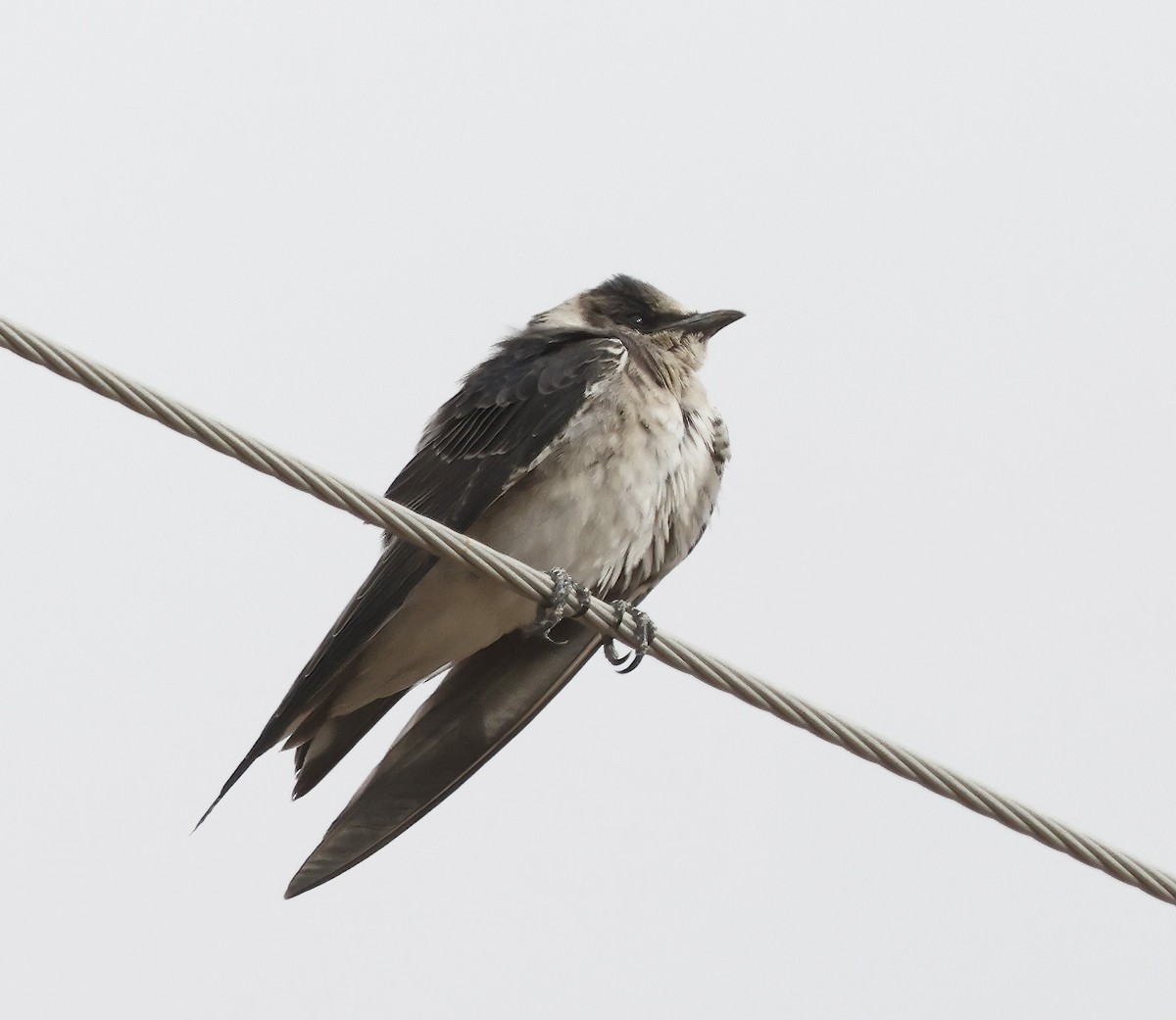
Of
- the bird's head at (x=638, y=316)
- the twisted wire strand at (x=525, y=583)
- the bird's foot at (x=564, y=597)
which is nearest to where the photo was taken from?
the twisted wire strand at (x=525, y=583)

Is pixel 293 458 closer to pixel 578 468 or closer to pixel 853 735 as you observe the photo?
pixel 853 735

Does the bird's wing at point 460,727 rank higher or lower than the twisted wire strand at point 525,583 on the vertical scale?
higher

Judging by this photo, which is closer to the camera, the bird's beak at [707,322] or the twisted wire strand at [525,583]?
the twisted wire strand at [525,583]

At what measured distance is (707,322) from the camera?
795 centimetres

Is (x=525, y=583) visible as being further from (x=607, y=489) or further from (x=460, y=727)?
(x=460, y=727)

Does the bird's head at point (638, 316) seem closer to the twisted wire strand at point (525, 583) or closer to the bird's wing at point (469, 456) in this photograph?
the bird's wing at point (469, 456)

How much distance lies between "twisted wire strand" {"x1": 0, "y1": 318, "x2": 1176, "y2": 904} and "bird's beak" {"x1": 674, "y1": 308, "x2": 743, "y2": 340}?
273cm

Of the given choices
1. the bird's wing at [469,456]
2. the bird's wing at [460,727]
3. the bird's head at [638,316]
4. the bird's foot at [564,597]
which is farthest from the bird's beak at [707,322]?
the bird's foot at [564,597]

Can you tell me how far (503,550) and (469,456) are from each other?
0.37 meters

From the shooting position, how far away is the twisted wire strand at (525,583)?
4355mm

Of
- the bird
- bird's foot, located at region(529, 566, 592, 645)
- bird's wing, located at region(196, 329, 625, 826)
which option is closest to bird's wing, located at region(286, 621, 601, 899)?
the bird

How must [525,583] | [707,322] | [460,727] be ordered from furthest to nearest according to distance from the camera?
[707,322]
[460,727]
[525,583]

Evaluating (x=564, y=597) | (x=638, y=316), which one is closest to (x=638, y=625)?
(x=564, y=597)

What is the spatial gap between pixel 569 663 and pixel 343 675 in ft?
2.80
